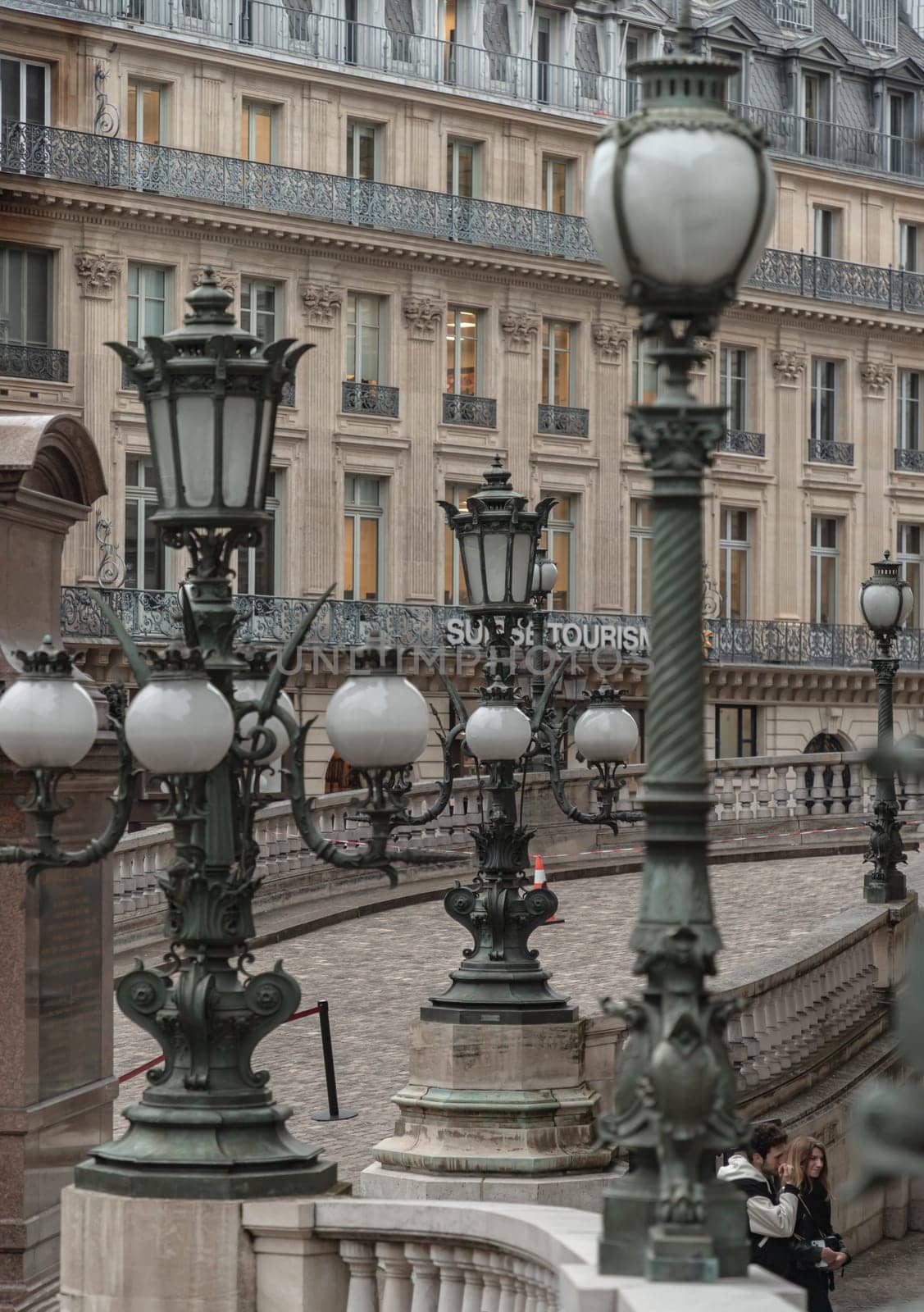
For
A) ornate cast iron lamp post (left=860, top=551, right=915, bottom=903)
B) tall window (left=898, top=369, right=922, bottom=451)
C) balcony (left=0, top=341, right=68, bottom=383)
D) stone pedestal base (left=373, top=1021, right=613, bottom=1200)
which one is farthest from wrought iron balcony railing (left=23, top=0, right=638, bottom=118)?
stone pedestal base (left=373, top=1021, right=613, bottom=1200)

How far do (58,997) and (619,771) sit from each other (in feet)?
81.3

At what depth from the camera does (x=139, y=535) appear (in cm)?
3938

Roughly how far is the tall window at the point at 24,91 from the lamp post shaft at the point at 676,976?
3288cm

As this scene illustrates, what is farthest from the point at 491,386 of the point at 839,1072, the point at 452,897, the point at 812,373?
the point at 452,897

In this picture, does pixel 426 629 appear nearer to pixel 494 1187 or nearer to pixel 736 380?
pixel 736 380

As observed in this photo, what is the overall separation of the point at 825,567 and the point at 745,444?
305cm

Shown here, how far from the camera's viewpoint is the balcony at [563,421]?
44.2 metres

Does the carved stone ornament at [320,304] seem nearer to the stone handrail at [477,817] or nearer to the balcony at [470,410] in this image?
the balcony at [470,410]

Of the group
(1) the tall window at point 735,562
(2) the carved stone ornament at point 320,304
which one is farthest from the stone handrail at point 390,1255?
(1) the tall window at point 735,562

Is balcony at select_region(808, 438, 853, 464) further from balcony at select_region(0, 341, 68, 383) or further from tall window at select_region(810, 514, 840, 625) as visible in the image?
balcony at select_region(0, 341, 68, 383)

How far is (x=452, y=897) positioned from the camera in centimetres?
1309

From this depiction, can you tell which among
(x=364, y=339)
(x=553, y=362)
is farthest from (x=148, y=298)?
→ (x=553, y=362)

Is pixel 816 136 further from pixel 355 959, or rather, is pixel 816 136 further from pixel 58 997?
pixel 58 997

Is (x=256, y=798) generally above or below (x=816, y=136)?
below
